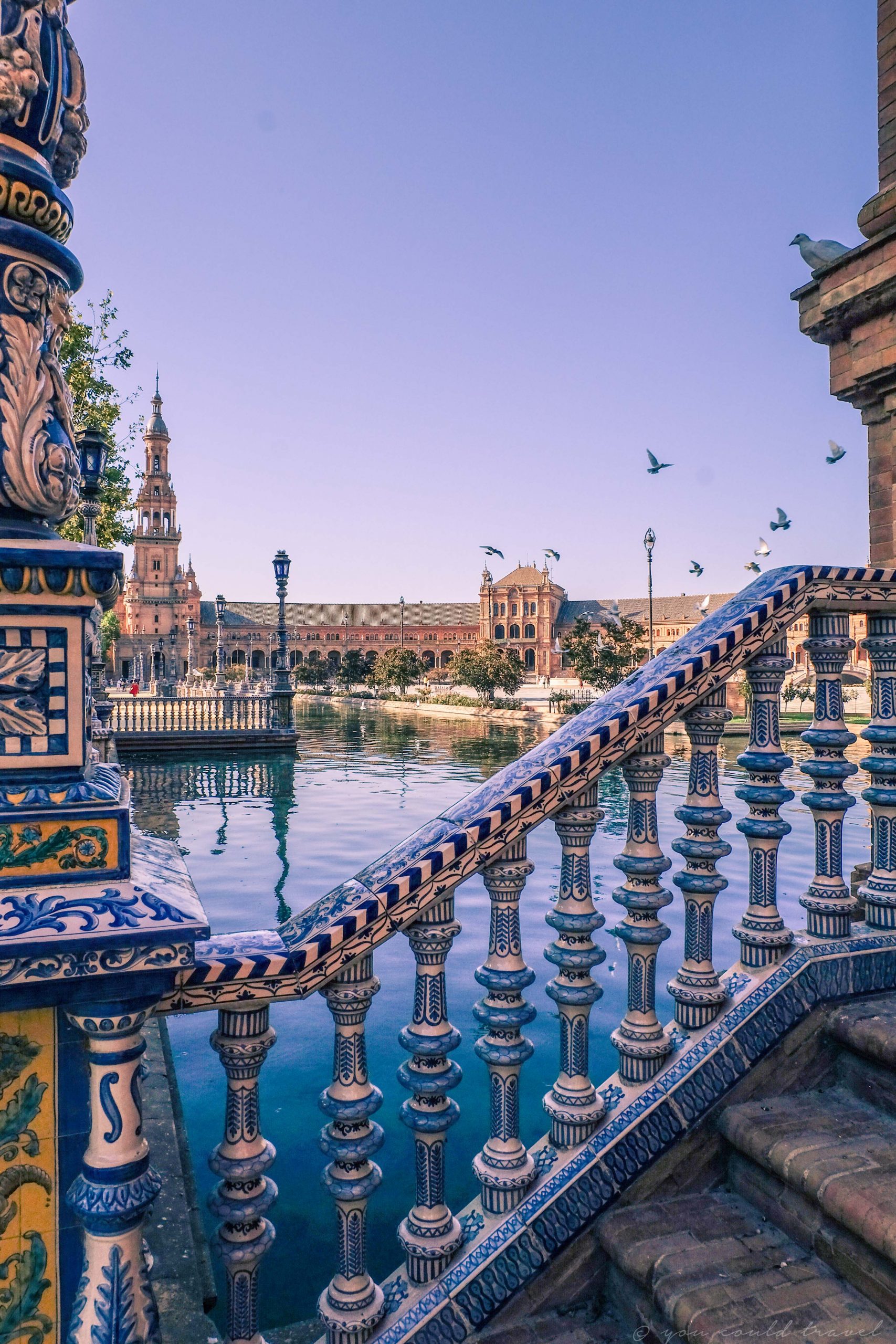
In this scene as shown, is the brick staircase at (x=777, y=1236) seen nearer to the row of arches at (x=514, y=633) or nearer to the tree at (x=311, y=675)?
the tree at (x=311, y=675)

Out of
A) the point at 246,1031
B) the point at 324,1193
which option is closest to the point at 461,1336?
the point at 246,1031

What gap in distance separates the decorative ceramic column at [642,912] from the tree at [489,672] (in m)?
49.9

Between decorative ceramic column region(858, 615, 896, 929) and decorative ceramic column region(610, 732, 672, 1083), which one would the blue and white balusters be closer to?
decorative ceramic column region(610, 732, 672, 1083)

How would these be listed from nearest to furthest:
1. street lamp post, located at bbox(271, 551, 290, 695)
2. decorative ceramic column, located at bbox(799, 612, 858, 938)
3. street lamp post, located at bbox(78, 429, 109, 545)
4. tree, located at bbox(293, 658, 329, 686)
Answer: decorative ceramic column, located at bbox(799, 612, 858, 938) < street lamp post, located at bbox(78, 429, 109, 545) < street lamp post, located at bbox(271, 551, 290, 695) < tree, located at bbox(293, 658, 329, 686)

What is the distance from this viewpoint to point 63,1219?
1380 mm

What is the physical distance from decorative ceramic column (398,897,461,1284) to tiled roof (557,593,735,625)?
4524 inches

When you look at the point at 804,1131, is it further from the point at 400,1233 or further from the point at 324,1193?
the point at 324,1193

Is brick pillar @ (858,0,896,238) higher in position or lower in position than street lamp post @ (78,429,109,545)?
higher

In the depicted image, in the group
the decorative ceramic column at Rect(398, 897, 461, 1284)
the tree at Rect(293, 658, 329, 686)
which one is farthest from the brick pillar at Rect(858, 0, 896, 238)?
the tree at Rect(293, 658, 329, 686)

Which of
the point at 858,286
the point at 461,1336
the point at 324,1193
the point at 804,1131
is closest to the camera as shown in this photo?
the point at 461,1336

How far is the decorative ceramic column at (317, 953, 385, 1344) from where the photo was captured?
1691 millimetres

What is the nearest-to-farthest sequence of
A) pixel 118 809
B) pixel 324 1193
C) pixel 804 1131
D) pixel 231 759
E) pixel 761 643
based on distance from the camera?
1. pixel 118 809
2. pixel 804 1131
3. pixel 761 643
4. pixel 324 1193
5. pixel 231 759

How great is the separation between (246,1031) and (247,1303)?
1.77 feet

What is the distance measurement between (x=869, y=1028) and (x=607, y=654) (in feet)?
139
